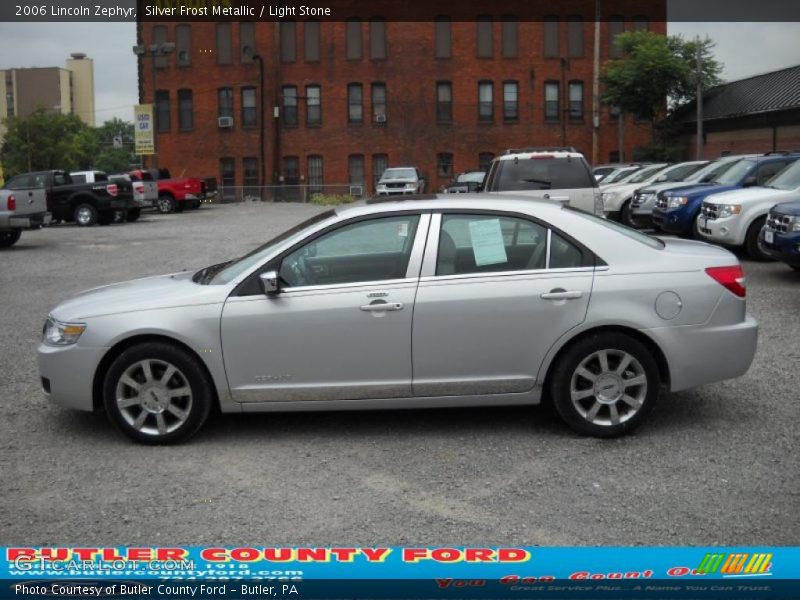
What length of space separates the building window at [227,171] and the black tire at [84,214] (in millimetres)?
28888

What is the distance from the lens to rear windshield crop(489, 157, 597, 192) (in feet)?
47.4

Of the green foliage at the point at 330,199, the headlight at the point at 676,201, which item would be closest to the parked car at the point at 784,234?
the headlight at the point at 676,201

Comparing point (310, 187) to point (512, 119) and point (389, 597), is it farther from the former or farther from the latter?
point (389, 597)

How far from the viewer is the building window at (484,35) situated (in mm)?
59250

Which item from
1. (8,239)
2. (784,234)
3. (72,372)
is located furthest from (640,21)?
(72,372)

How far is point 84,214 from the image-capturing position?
32344 mm

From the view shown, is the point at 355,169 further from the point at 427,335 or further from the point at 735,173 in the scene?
the point at 427,335

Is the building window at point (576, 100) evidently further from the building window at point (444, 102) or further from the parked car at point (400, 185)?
the parked car at point (400, 185)

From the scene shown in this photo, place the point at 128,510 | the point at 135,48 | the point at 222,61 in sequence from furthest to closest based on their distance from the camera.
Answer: the point at 222,61 < the point at 135,48 < the point at 128,510

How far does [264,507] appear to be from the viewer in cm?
527

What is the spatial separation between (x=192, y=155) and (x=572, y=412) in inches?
2258

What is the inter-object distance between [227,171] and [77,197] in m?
29.4

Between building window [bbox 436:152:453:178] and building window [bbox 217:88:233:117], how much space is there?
12759mm

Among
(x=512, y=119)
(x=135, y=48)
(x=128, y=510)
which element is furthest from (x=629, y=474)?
(x=512, y=119)
